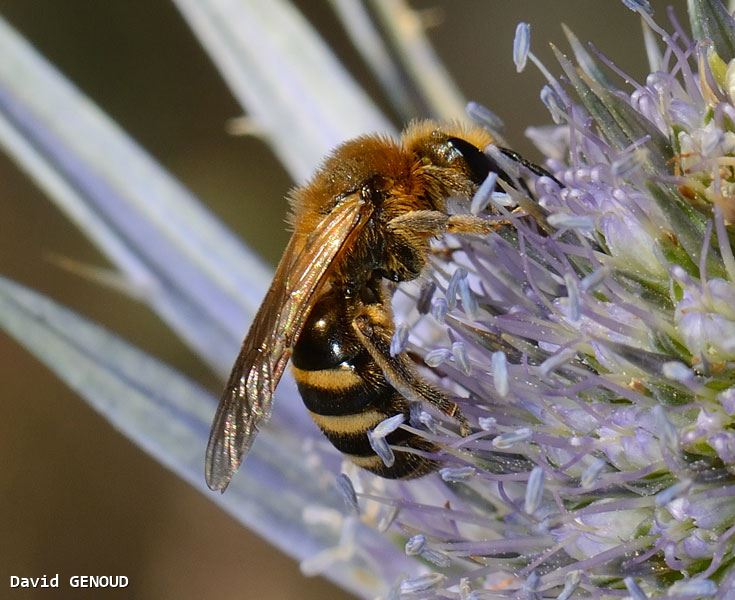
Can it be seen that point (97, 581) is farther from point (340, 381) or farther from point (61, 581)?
point (340, 381)

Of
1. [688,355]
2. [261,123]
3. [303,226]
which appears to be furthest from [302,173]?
[688,355]

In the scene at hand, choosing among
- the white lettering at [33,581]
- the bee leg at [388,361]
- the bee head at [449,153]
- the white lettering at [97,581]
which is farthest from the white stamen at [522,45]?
the white lettering at [33,581]

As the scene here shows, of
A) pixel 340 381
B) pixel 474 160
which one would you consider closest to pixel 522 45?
pixel 474 160

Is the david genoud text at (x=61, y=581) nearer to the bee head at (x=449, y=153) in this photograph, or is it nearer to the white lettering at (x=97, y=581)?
the white lettering at (x=97, y=581)

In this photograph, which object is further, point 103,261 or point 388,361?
point 103,261

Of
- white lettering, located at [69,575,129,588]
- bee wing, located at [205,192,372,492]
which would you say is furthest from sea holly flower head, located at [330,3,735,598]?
white lettering, located at [69,575,129,588]

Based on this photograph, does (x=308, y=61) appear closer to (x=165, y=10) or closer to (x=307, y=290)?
(x=307, y=290)
